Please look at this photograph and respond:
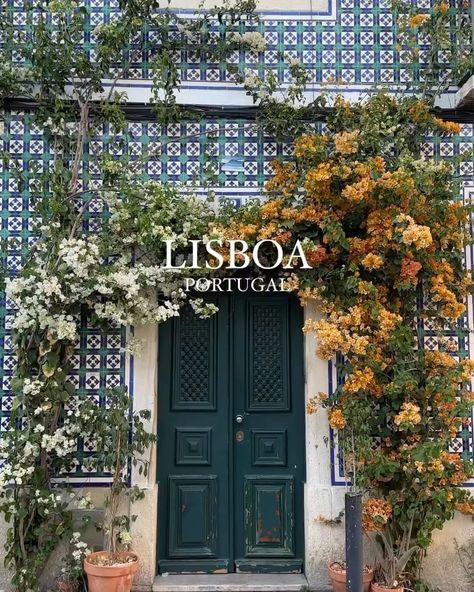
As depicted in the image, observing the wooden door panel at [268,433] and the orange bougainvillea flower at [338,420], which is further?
the wooden door panel at [268,433]

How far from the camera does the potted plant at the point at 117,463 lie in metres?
4.46

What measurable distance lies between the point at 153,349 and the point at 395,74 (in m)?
2.95

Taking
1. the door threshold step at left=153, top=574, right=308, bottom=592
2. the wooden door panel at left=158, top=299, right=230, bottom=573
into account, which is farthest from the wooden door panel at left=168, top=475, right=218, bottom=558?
the door threshold step at left=153, top=574, right=308, bottom=592

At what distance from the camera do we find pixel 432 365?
15.6 ft

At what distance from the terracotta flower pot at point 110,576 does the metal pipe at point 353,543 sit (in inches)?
59.2

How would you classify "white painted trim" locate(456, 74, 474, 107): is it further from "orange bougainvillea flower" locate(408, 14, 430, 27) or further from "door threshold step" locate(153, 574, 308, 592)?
"door threshold step" locate(153, 574, 308, 592)

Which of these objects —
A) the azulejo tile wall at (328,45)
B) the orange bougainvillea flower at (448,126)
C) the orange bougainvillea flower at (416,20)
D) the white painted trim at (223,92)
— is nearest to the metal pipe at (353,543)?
the orange bougainvillea flower at (448,126)

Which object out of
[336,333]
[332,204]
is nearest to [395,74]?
[332,204]

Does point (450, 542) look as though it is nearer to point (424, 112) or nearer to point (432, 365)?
point (432, 365)

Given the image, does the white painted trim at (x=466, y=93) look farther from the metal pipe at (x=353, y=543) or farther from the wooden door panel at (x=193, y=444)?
the metal pipe at (x=353, y=543)

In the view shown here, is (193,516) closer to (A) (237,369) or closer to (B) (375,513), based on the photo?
(A) (237,369)

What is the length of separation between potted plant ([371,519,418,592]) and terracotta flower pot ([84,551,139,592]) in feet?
5.48

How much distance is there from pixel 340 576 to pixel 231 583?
85 centimetres

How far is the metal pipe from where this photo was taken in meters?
3.86
